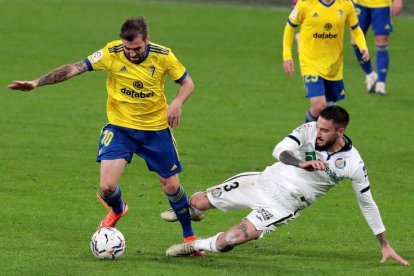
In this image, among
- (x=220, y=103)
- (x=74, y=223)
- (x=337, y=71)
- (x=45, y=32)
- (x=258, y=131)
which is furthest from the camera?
(x=45, y=32)

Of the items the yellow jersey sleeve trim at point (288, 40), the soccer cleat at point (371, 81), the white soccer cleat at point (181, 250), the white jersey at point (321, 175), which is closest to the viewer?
the white jersey at point (321, 175)

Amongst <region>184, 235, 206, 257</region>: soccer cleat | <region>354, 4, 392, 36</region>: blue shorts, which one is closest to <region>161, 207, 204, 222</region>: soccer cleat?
<region>184, 235, 206, 257</region>: soccer cleat

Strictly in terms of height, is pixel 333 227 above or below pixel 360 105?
above

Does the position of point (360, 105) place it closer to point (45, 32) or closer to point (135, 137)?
point (45, 32)

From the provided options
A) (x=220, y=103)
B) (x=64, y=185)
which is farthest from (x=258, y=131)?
(x=64, y=185)

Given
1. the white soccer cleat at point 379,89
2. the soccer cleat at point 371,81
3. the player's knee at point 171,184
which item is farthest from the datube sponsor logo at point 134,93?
the white soccer cleat at point 379,89

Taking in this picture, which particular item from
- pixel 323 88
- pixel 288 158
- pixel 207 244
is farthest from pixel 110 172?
pixel 323 88

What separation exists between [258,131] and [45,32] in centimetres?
1057

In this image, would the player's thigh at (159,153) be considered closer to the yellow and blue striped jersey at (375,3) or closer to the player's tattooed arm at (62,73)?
the player's tattooed arm at (62,73)

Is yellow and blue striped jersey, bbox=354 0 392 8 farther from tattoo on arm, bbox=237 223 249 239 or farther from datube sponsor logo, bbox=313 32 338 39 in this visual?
tattoo on arm, bbox=237 223 249 239

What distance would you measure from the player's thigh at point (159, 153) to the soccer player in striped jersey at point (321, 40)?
20.0ft

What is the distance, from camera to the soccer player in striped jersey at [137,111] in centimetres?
1216

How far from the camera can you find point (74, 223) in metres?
13.8

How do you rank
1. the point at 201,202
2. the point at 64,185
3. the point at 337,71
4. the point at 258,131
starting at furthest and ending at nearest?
the point at 258,131
the point at 337,71
the point at 64,185
the point at 201,202
